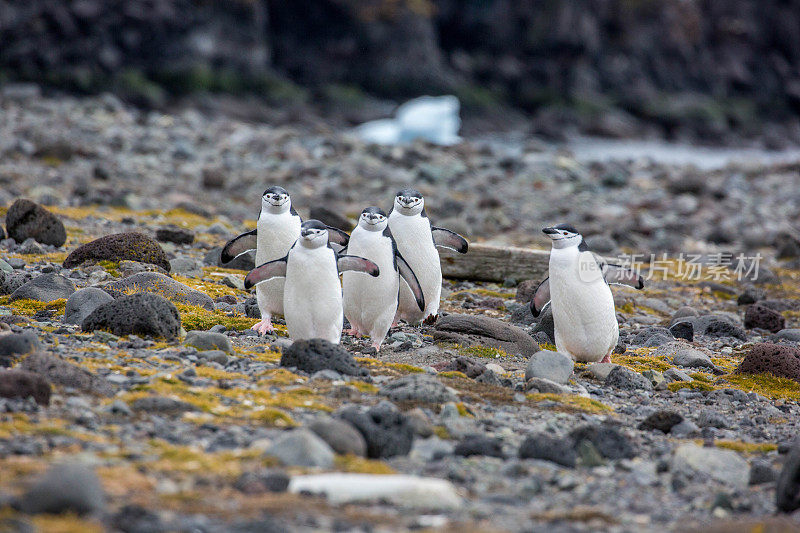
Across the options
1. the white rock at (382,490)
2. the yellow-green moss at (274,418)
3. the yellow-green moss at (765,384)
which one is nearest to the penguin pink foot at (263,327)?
the yellow-green moss at (274,418)

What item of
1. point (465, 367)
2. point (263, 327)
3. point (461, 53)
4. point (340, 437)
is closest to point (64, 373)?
point (340, 437)

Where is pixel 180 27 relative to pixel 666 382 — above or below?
above

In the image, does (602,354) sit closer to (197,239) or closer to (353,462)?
(353,462)

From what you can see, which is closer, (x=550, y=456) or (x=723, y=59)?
(x=550, y=456)

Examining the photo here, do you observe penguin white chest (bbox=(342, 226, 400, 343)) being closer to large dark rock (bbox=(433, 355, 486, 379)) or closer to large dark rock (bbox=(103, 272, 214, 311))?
large dark rock (bbox=(433, 355, 486, 379))

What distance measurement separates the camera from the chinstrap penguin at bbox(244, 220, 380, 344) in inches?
238

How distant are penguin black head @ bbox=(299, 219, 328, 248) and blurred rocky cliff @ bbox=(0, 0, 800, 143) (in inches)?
1226

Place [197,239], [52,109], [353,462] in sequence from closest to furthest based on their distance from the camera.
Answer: [353,462], [197,239], [52,109]

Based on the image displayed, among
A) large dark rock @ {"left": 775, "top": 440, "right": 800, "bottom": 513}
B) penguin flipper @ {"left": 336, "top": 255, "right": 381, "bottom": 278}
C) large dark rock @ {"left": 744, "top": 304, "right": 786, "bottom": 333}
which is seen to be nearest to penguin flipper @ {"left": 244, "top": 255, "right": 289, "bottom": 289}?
penguin flipper @ {"left": 336, "top": 255, "right": 381, "bottom": 278}

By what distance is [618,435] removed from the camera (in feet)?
15.2

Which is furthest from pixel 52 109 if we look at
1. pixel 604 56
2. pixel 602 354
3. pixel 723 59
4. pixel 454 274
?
pixel 723 59

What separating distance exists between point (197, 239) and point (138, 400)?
21.2 feet

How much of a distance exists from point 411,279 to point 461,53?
154 feet

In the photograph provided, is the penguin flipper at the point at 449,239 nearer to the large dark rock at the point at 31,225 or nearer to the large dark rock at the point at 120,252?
the large dark rock at the point at 120,252
